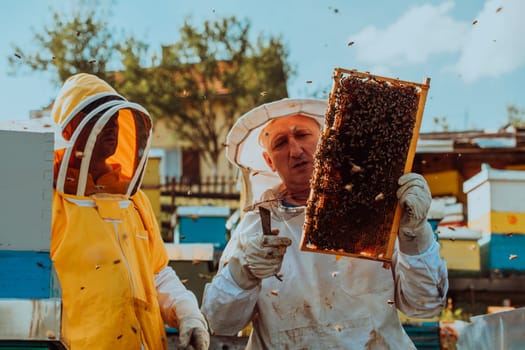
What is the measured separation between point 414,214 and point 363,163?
313 mm

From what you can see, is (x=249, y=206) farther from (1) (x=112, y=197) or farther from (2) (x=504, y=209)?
(2) (x=504, y=209)

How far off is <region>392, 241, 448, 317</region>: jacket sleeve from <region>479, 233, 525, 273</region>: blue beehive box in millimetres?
4484

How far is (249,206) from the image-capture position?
13.2 feet

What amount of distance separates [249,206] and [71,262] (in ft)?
3.24

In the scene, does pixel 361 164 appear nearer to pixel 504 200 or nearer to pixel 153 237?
pixel 153 237

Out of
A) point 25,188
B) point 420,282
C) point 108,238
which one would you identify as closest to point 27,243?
point 25,188

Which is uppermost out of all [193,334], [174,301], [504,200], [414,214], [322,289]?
[504,200]

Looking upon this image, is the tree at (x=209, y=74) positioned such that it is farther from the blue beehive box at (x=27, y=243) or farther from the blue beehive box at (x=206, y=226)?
the blue beehive box at (x=27, y=243)

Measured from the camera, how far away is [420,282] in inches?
137

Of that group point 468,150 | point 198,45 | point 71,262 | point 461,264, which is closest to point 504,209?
point 461,264

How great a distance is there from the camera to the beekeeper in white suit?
344 centimetres

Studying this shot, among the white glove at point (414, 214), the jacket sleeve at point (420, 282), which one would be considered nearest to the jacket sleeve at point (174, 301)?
the jacket sleeve at point (420, 282)

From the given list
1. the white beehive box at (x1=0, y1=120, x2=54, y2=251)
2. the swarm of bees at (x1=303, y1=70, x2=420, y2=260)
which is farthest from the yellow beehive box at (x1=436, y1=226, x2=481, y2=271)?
the white beehive box at (x1=0, y1=120, x2=54, y2=251)

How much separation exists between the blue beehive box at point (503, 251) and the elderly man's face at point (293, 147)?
4.35m
